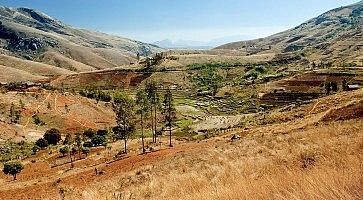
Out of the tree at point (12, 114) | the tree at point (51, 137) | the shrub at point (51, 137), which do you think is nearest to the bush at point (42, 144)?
the tree at point (51, 137)

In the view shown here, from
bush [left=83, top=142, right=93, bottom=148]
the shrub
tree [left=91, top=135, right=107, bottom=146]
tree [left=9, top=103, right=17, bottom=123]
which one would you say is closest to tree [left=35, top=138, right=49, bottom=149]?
the shrub

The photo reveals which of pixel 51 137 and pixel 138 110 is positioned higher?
pixel 138 110

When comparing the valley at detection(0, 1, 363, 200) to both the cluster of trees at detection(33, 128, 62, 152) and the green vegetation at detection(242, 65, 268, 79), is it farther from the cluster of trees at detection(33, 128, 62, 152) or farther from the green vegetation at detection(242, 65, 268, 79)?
the green vegetation at detection(242, 65, 268, 79)

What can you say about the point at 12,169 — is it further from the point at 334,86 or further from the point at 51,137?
the point at 334,86

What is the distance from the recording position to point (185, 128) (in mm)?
100000

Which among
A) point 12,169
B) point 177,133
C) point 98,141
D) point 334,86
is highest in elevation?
point 334,86

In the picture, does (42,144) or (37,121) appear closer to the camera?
(42,144)

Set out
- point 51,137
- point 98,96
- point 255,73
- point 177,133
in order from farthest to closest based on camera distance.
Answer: point 255,73 → point 98,96 → point 177,133 → point 51,137

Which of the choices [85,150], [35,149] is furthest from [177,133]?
[35,149]

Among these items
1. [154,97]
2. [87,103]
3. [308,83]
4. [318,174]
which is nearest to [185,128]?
[154,97]

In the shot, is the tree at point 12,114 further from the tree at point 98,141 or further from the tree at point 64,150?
the tree at point 64,150

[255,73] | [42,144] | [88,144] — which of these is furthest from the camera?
[255,73]

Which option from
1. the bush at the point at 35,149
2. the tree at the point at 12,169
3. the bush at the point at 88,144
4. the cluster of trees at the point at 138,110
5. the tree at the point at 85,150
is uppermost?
the cluster of trees at the point at 138,110

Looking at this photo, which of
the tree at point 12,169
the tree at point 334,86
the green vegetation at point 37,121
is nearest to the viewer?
the tree at point 12,169
